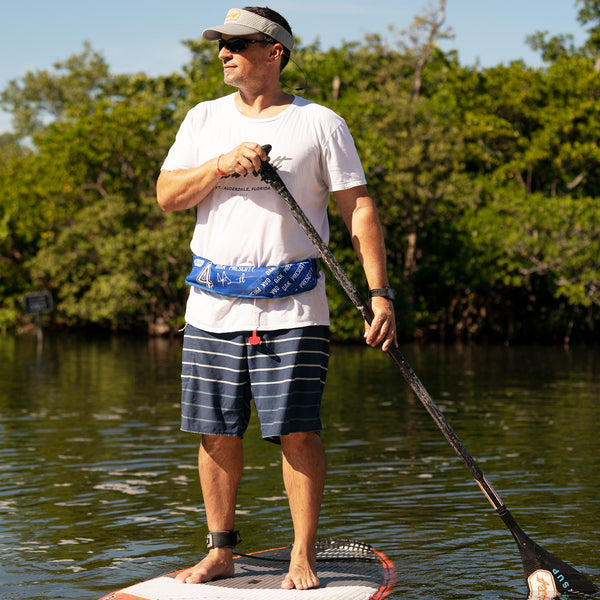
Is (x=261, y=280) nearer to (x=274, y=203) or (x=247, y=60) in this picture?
(x=274, y=203)

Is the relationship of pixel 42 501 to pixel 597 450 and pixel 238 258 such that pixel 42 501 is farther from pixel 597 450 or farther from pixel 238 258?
pixel 597 450

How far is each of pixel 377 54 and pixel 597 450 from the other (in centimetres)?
3080

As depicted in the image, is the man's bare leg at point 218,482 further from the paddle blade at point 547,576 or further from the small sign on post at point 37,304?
the small sign on post at point 37,304

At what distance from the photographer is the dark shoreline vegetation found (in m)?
32.1

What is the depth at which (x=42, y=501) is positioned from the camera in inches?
284

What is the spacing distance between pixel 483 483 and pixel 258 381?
1098 millimetres

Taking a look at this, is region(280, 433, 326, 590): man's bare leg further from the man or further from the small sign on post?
the small sign on post

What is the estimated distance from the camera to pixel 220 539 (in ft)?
15.6

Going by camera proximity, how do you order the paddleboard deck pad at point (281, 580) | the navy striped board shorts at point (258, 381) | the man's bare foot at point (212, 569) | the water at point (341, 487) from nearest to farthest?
1. the paddleboard deck pad at point (281, 580)
2. the navy striped board shorts at point (258, 381)
3. the man's bare foot at point (212, 569)
4. the water at point (341, 487)

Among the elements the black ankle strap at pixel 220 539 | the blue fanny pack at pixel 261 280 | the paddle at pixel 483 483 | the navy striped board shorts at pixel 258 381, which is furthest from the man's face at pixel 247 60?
the black ankle strap at pixel 220 539

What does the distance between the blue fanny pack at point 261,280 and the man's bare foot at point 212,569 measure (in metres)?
1.13

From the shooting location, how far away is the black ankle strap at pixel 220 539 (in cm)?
475

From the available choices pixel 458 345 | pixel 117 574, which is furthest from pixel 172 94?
pixel 117 574

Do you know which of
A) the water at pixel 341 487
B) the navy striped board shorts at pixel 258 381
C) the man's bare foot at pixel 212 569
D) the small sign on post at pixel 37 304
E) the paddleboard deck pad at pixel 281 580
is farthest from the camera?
the small sign on post at pixel 37 304
